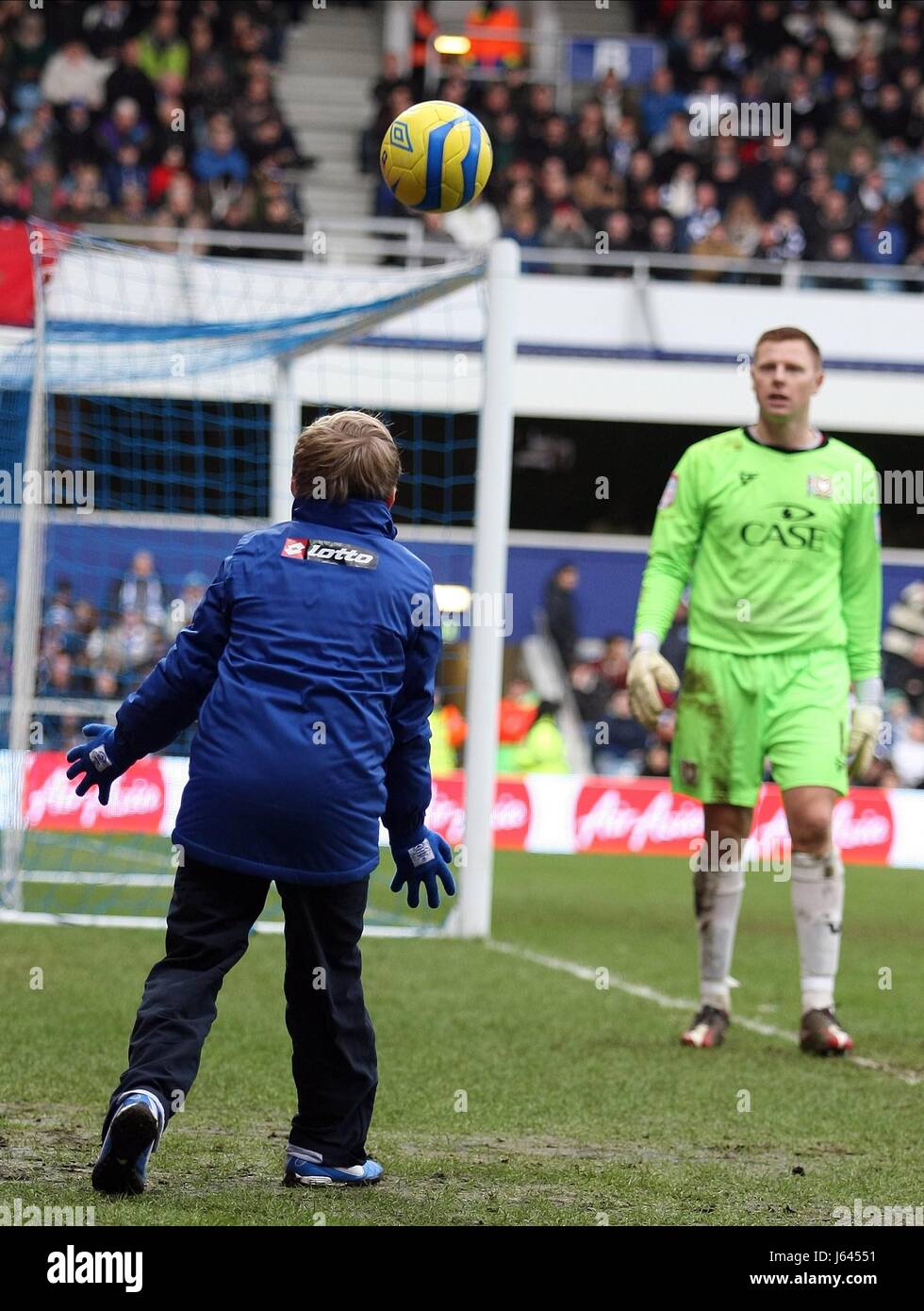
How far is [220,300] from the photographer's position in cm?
1827

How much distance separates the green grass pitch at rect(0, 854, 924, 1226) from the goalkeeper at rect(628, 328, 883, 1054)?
494mm

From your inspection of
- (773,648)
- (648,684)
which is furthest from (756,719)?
(648,684)

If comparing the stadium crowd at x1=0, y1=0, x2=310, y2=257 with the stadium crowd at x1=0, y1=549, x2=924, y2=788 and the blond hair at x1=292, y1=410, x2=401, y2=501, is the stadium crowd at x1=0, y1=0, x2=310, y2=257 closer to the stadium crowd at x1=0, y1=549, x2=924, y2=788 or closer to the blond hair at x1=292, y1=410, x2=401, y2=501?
the stadium crowd at x1=0, y1=549, x2=924, y2=788

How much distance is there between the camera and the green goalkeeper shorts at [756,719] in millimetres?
6680

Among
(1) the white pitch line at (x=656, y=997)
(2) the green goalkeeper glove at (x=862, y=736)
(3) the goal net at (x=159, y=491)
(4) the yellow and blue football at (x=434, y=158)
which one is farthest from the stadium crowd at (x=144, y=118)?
(2) the green goalkeeper glove at (x=862, y=736)

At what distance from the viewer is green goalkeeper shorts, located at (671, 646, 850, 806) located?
21.9 feet

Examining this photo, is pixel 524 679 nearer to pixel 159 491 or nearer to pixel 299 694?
pixel 159 491

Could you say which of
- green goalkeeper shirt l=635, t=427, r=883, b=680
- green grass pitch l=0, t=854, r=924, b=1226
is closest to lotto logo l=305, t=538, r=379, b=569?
green grass pitch l=0, t=854, r=924, b=1226

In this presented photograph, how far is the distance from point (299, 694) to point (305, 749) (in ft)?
0.38

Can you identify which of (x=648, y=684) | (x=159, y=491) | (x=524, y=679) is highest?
(x=159, y=491)

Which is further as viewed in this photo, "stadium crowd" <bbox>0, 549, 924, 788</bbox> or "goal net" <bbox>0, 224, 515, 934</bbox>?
"stadium crowd" <bbox>0, 549, 924, 788</bbox>

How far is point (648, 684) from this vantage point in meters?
6.68

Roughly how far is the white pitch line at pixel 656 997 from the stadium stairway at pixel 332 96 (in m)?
16.5

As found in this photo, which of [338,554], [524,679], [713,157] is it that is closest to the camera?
[338,554]
